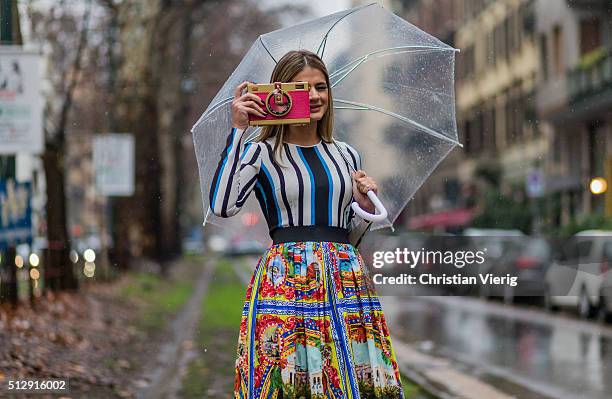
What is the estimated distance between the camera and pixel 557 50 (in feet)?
119

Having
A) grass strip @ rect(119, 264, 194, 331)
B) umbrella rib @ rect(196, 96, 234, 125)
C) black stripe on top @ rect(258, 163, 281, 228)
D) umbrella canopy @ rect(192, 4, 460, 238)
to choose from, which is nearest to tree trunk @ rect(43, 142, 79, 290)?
grass strip @ rect(119, 264, 194, 331)

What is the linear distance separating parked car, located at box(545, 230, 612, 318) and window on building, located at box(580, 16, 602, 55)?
1397 centimetres

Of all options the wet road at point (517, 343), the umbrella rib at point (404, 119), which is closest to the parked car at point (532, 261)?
the wet road at point (517, 343)

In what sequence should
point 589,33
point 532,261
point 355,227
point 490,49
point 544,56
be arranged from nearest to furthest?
point 355,227 < point 532,261 < point 589,33 < point 544,56 < point 490,49

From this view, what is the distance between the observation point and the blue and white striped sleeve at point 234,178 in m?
4.45

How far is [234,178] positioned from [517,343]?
10.9m

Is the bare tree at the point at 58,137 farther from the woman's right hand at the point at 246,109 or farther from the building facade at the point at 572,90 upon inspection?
the woman's right hand at the point at 246,109

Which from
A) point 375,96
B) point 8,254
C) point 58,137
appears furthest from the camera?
point 58,137

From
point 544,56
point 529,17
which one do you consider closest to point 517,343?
point 529,17

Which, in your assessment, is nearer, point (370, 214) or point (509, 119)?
point (370, 214)

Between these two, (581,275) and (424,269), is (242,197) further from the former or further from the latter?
(581,275)

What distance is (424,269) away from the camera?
834cm

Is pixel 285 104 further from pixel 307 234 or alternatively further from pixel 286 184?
pixel 307 234

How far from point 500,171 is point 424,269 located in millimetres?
35379
